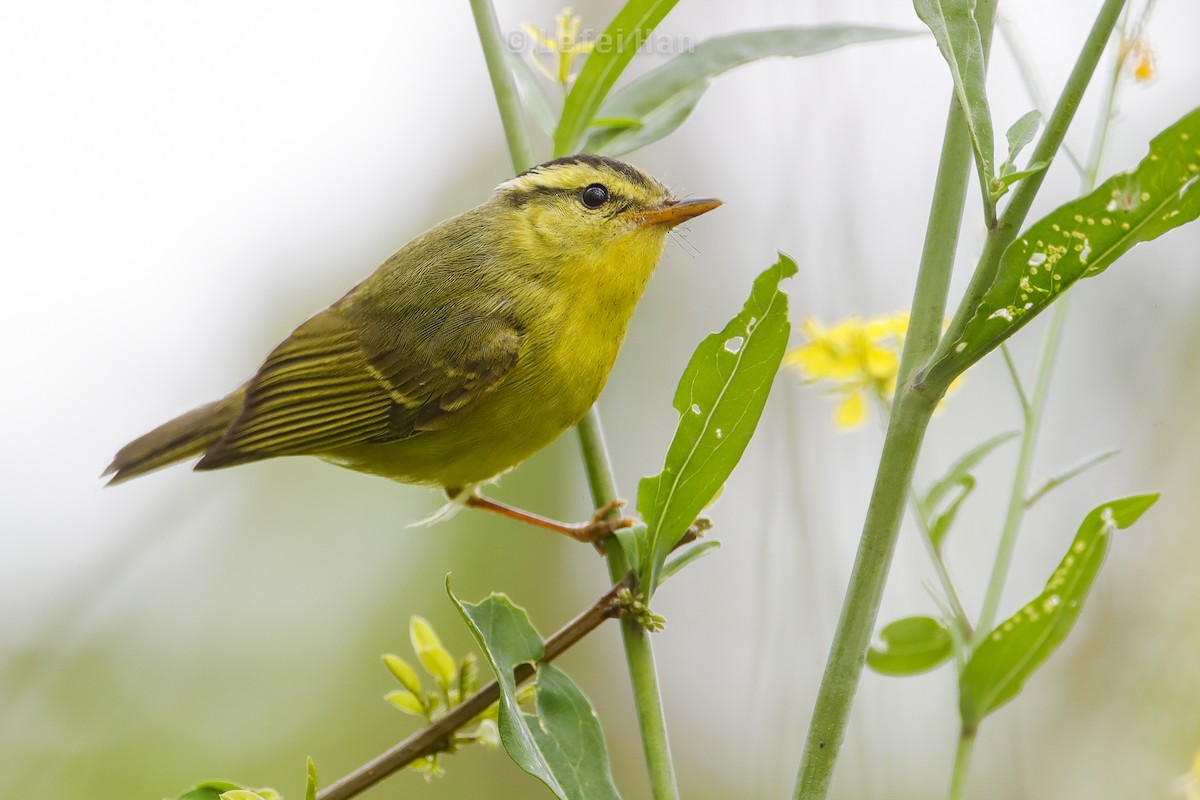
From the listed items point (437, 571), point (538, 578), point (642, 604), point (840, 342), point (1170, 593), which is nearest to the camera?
point (642, 604)

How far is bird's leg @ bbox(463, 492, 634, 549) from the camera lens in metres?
1.81

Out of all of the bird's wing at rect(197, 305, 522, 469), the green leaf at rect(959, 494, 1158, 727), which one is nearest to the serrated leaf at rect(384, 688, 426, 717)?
the green leaf at rect(959, 494, 1158, 727)

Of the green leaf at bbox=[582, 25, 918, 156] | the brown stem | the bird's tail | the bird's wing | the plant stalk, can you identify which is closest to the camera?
the plant stalk

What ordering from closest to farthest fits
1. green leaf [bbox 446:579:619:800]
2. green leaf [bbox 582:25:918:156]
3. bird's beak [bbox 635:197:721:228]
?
1. green leaf [bbox 446:579:619:800]
2. green leaf [bbox 582:25:918:156]
3. bird's beak [bbox 635:197:721:228]

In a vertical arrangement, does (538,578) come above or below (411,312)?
below

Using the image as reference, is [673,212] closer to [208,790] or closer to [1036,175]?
[1036,175]

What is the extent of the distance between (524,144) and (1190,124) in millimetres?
1033

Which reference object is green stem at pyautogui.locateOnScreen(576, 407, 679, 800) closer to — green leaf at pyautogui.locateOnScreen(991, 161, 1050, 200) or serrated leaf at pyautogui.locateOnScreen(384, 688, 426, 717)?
serrated leaf at pyautogui.locateOnScreen(384, 688, 426, 717)

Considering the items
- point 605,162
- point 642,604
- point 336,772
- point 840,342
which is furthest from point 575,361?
point 336,772

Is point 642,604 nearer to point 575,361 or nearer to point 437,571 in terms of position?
point 575,361

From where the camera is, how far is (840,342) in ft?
7.20

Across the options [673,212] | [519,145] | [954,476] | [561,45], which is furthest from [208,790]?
[673,212]

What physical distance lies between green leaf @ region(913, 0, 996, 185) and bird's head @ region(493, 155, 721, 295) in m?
1.72

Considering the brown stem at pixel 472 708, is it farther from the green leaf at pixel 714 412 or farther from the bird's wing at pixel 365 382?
the bird's wing at pixel 365 382
